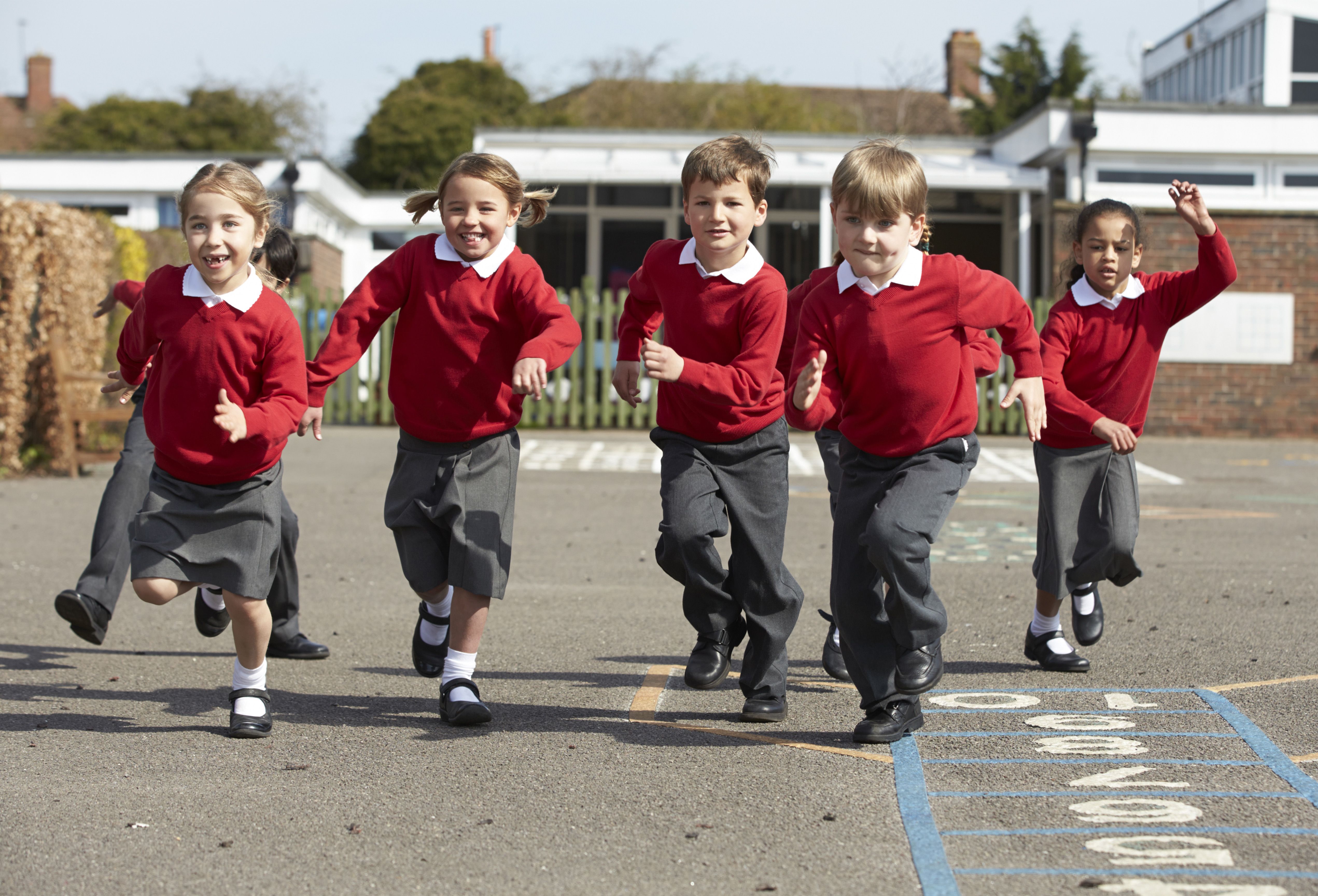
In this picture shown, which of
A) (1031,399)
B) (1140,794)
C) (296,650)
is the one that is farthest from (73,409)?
(1140,794)

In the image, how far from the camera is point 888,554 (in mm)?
4195

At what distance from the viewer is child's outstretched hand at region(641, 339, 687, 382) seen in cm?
403

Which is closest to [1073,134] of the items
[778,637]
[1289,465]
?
[1289,465]

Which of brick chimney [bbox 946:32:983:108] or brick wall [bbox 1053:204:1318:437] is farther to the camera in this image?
brick chimney [bbox 946:32:983:108]

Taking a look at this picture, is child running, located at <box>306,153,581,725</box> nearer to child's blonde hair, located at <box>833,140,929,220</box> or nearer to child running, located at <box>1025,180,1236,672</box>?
child's blonde hair, located at <box>833,140,929,220</box>

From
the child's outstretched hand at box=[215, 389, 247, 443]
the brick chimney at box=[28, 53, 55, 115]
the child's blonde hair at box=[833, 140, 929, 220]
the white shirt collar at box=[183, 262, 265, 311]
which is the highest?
the brick chimney at box=[28, 53, 55, 115]

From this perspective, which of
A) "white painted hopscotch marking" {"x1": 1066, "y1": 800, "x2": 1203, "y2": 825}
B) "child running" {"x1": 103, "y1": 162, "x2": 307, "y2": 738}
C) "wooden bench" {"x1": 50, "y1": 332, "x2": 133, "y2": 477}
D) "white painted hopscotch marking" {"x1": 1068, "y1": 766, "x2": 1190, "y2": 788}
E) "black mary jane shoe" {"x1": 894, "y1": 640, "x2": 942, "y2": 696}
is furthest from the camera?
"wooden bench" {"x1": 50, "y1": 332, "x2": 133, "y2": 477}

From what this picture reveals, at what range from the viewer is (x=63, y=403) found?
1173 cm

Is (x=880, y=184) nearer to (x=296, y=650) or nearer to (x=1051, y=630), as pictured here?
(x=1051, y=630)

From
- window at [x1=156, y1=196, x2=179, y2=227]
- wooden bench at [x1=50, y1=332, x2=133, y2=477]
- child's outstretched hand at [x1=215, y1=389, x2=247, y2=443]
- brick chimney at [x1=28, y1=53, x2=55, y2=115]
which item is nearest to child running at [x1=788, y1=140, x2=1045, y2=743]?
child's outstretched hand at [x1=215, y1=389, x2=247, y2=443]

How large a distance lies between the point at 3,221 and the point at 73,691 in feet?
24.4

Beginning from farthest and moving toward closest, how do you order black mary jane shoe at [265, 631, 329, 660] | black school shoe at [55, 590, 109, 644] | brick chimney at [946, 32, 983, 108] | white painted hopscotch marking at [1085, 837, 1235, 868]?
brick chimney at [946, 32, 983, 108] < black mary jane shoe at [265, 631, 329, 660] < black school shoe at [55, 590, 109, 644] < white painted hopscotch marking at [1085, 837, 1235, 868]

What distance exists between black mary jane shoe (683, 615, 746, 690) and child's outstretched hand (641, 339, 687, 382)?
3.49ft

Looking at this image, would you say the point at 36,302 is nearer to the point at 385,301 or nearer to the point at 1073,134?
the point at 385,301
